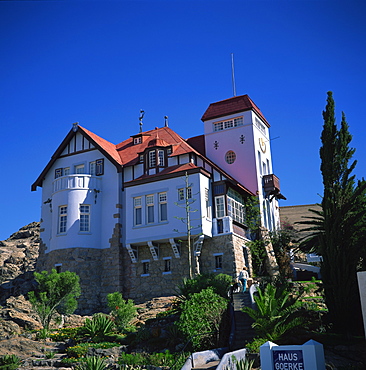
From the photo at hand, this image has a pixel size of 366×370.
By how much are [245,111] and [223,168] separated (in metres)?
4.46

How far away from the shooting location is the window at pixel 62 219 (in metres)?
35.1

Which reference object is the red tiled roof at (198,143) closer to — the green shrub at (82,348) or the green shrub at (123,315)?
the green shrub at (123,315)

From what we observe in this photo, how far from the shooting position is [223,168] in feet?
125

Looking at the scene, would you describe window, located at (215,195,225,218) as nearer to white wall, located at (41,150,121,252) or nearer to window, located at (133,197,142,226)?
window, located at (133,197,142,226)

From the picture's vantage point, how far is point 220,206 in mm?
33469

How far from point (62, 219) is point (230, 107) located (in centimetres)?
1468

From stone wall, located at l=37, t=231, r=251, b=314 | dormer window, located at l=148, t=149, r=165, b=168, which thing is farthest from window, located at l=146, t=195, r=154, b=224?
dormer window, located at l=148, t=149, r=165, b=168

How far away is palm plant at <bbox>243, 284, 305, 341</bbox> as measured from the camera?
62.1ft

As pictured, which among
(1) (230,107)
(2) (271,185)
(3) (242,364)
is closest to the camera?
(3) (242,364)

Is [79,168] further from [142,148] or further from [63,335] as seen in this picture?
[63,335]

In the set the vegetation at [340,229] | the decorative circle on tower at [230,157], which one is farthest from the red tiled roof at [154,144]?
the vegetation at [340,229]

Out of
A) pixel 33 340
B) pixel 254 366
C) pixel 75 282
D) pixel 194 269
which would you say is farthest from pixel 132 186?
pixel 254 366

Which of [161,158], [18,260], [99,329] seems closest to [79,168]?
[161,158]

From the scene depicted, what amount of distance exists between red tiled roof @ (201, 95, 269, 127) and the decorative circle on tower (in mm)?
2924
